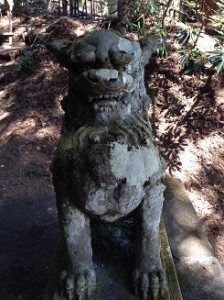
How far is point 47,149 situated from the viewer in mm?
5027

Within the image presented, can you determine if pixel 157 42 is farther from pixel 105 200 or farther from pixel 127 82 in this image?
pixel 105 200

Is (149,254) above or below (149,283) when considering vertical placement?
above

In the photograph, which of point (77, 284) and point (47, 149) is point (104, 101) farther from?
point (47, 149)

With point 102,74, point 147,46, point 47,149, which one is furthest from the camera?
point 47,149

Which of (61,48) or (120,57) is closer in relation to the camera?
(120,57)

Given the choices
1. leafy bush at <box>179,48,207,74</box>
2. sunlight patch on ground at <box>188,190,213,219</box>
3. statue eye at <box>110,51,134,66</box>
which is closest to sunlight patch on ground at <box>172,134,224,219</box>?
sunlight patch on ground at <box>188,190,213,219</box>

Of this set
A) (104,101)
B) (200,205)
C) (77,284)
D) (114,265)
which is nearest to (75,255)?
(77,284)

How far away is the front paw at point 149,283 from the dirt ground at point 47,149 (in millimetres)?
1082

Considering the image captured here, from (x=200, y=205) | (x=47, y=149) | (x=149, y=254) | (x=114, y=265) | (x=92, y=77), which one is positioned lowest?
(x=47, y=149)

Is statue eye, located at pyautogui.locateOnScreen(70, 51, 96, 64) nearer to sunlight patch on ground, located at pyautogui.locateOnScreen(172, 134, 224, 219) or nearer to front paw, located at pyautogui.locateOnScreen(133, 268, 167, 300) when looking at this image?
front paw, located at pyautogui.locateOnScreen(133, 268, 167, 300)

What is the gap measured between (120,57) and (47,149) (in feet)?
12.3

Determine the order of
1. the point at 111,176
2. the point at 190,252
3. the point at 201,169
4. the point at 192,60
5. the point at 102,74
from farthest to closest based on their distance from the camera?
the point at 192,60 < the point at 201,169 < the point at 190,252 < the point at 111,176 < the point at 102,74

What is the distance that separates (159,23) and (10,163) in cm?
271

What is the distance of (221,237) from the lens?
377 cm
